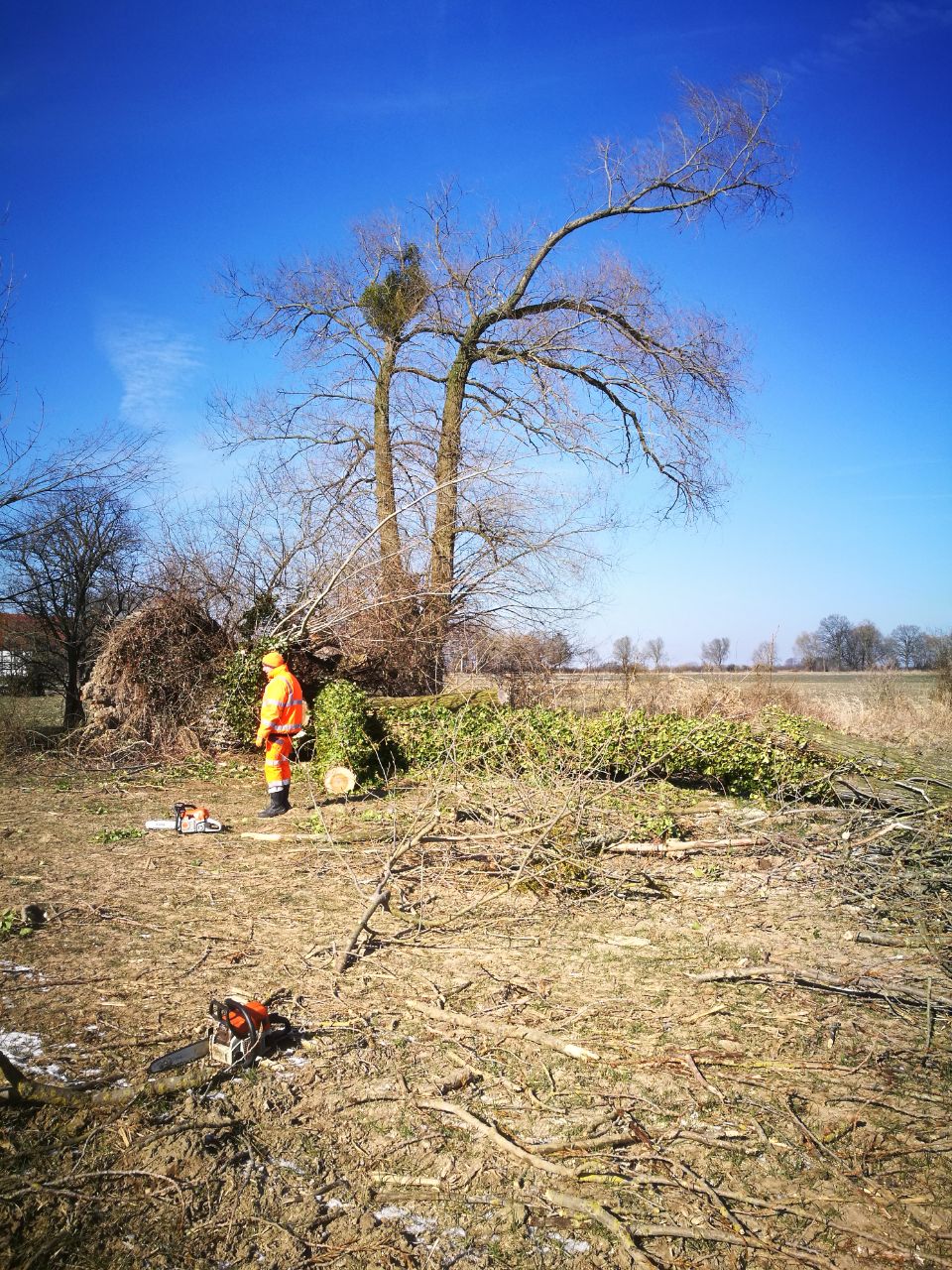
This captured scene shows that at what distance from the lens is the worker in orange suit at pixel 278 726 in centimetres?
943

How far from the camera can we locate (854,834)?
6848 mm

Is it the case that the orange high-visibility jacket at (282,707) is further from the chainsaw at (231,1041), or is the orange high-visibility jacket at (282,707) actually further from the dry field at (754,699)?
the chainsaw at (231,1041)

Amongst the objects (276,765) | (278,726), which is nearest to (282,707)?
(278,726)

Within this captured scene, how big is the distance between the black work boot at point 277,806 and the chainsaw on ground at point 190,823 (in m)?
0.82

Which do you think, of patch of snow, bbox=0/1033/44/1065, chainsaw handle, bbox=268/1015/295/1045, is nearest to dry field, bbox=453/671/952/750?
chainsaw handle, bbox=268/1015/295/1045

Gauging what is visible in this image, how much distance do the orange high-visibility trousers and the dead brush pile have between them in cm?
438

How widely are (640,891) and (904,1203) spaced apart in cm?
381

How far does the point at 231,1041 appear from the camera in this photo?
138 inches

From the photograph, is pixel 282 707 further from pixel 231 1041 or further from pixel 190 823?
pixel 231 1041

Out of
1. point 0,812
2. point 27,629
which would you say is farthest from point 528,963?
point 27,629

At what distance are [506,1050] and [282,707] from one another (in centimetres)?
623

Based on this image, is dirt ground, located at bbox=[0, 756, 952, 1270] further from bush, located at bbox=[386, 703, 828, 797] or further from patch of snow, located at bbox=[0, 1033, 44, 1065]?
bush, located at bbox=[386, 703, 828, 797]

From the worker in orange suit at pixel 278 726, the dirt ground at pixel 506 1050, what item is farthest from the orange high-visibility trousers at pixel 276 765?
the dirt ground at pixel 506 1050

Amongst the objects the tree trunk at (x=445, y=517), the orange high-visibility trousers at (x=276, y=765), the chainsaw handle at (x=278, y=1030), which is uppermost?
the tree trunk at (x=445, y=517)
